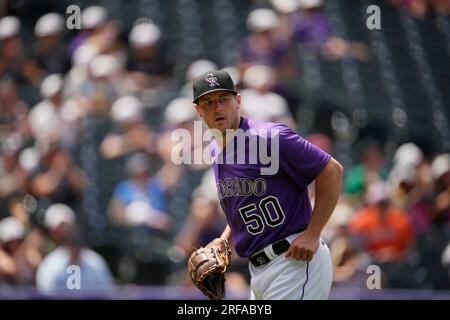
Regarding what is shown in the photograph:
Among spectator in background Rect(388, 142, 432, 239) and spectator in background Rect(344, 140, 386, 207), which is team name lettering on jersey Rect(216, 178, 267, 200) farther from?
spectator in background Rect(388, 142, 432, 239)

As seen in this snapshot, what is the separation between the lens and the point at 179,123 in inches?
306

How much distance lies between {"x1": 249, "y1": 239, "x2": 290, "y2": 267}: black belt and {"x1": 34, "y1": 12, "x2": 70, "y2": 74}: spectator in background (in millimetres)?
4725

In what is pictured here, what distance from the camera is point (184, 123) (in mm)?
7738

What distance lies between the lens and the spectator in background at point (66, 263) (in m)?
6.82

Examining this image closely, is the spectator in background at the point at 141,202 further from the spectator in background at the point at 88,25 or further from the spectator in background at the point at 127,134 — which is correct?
the spectator in background at the point at 88,25

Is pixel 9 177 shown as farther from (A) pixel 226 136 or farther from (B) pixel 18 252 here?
(A) pixel 226 136

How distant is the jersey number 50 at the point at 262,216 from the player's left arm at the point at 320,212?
0.13 meters

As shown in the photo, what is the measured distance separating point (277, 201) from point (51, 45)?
16.6ft

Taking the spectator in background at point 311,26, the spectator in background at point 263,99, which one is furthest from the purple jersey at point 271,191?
the spectator in background at point 311,26

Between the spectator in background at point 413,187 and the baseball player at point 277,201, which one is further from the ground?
the spectator in background at point 413,187

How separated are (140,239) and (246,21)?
8.69 ft

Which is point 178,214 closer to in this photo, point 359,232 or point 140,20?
point 359,232

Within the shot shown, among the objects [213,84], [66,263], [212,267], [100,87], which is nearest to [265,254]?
[212,267]
